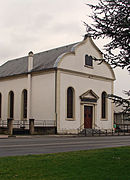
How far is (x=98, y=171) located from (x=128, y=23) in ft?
14.1

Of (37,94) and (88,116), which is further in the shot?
(88,116)

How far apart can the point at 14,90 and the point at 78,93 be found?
9.17 meters

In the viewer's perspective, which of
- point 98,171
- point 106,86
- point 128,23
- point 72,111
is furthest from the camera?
point 106,86

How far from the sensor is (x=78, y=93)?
3806 centimetres

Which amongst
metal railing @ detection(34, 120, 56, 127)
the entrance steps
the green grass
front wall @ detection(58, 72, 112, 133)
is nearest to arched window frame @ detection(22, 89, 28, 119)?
metal railing @ detection(34, 120, 56, 127)

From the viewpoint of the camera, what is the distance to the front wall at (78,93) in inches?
1409

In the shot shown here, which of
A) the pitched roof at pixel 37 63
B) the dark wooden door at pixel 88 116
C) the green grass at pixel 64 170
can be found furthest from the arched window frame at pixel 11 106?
the green grass at pixel 64 170

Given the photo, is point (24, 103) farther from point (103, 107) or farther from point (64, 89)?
point (103, 107)

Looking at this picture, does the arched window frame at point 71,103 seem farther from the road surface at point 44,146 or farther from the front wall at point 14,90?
the road surface at point 44,146

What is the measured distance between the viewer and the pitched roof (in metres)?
38.4

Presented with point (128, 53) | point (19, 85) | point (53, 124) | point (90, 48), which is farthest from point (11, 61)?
point (128, 53)

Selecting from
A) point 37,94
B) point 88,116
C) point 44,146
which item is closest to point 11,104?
point 37,94

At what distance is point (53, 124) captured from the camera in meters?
34.9

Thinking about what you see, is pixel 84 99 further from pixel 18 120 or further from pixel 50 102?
pixel 18 120
